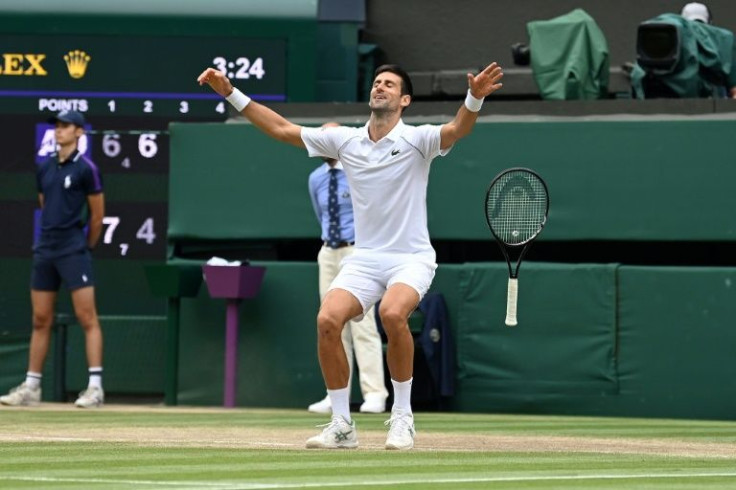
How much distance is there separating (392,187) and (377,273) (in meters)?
0.44

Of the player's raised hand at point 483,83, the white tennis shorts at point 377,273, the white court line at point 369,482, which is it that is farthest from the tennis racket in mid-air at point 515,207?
the white court line at point 369,482

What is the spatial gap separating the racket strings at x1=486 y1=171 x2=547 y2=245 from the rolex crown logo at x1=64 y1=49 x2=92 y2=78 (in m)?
4.95

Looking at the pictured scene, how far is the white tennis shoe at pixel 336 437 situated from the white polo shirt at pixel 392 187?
2.95ft

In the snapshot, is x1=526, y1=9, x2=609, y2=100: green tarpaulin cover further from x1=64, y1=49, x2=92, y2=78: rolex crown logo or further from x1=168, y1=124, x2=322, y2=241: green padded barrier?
x1=64, y1=49, x2=92, y2=78: rolex crown logo

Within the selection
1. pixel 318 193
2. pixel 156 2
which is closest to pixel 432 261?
pixel 318 193

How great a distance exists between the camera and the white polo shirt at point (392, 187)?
28.2 ft

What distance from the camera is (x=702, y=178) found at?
41.8 feet

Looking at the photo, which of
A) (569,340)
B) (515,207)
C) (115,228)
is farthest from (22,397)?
(515,207)

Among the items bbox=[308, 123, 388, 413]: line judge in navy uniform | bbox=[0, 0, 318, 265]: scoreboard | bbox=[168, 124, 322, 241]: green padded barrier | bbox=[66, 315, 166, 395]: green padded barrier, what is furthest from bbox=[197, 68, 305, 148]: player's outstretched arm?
bbox=[66, 315, 166, 395]: green padded barrier

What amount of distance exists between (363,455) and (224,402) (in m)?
5.82

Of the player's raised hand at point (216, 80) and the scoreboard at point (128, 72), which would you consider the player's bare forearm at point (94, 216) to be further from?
the player's raised hand at point (216, 80)

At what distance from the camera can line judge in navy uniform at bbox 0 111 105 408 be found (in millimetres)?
12805

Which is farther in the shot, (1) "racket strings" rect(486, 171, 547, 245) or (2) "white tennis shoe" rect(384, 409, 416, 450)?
(1) "racket strings" rect(486, 171, 547, 245)

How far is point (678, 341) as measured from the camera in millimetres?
Answer: 12578
